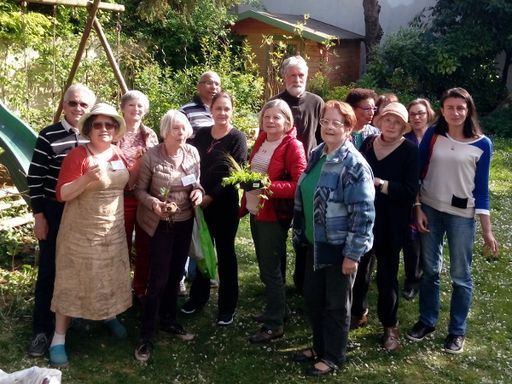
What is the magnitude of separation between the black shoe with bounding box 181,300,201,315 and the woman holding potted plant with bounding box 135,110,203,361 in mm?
639

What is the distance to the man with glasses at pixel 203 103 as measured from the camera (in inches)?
206

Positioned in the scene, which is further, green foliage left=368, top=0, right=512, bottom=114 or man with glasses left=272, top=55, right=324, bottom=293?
green foliage left=368, top=0, right=512, bottom=114

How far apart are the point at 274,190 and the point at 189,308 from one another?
1.43 meters

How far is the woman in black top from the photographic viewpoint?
4441 millimetres

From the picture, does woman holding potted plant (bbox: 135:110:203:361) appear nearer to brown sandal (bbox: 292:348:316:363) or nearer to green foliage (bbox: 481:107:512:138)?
brown sandal (bbox: 292:348:316:363)

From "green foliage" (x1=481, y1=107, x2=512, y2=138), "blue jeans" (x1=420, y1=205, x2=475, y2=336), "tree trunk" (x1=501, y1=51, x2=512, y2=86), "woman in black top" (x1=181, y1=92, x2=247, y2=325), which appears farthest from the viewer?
"tree trunk" (x1=501, y1=51, x2=512, y2=86)

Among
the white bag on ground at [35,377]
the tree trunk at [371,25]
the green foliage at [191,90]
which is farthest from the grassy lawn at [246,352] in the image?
the tree trunk at [371,25]

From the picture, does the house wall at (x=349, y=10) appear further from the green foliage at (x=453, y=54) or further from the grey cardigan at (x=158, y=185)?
the grey cardigan at (x=158, y=185)

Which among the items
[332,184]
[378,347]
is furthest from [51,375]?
[378,347]

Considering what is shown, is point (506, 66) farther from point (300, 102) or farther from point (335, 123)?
point (335, 123)

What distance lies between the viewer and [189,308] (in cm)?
497

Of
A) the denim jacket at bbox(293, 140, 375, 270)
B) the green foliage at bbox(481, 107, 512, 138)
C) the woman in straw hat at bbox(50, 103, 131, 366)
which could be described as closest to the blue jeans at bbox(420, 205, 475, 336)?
the denim jacket at bbox(293, 140, 375, 270)

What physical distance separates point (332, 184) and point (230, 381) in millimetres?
1504

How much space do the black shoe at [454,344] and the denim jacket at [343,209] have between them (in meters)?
1.27
